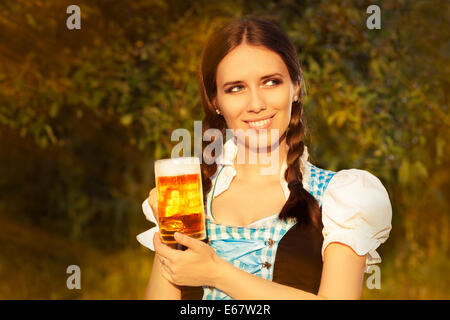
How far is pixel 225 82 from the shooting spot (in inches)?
98.3

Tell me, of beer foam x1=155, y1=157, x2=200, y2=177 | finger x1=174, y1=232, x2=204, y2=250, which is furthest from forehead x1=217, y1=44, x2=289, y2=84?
finger x1=174, y1=232, x2=204, y2=250

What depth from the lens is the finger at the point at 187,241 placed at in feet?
6.91

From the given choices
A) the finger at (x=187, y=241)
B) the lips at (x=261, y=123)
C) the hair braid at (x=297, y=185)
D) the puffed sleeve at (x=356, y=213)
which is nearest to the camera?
the finger at (x=187, y=241)

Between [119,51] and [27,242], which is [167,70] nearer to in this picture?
[119,51]

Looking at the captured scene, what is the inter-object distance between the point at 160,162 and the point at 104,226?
3.91 metres

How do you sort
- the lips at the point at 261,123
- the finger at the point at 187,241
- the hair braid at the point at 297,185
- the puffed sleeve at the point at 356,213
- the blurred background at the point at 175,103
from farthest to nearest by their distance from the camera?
1. the blurred background at the point at 175,103
2. the lips at the point at 261,123
3. the hair braid at the point at 297,185
4. the puffed sleeve at the point at 356,213
5. the finger at the point at 187,241

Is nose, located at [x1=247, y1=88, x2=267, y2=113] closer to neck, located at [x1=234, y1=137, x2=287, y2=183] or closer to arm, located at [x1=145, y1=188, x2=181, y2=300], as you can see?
neck, located at [x1=234, y1=137, x2=287, y2=183]

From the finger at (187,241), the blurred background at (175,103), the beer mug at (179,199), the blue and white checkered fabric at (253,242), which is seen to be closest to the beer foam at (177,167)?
the beer mug at (179,199)

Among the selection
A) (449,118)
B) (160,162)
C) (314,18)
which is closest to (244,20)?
(160,162)

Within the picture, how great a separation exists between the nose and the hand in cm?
64

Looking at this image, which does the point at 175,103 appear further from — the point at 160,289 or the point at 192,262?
the point at 192,262

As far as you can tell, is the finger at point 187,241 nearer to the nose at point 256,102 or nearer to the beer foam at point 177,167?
the beer foam at point 177,167

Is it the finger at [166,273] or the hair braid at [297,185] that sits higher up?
the hair braid at [297,185]

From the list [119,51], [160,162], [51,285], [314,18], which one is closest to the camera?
[160,162]
